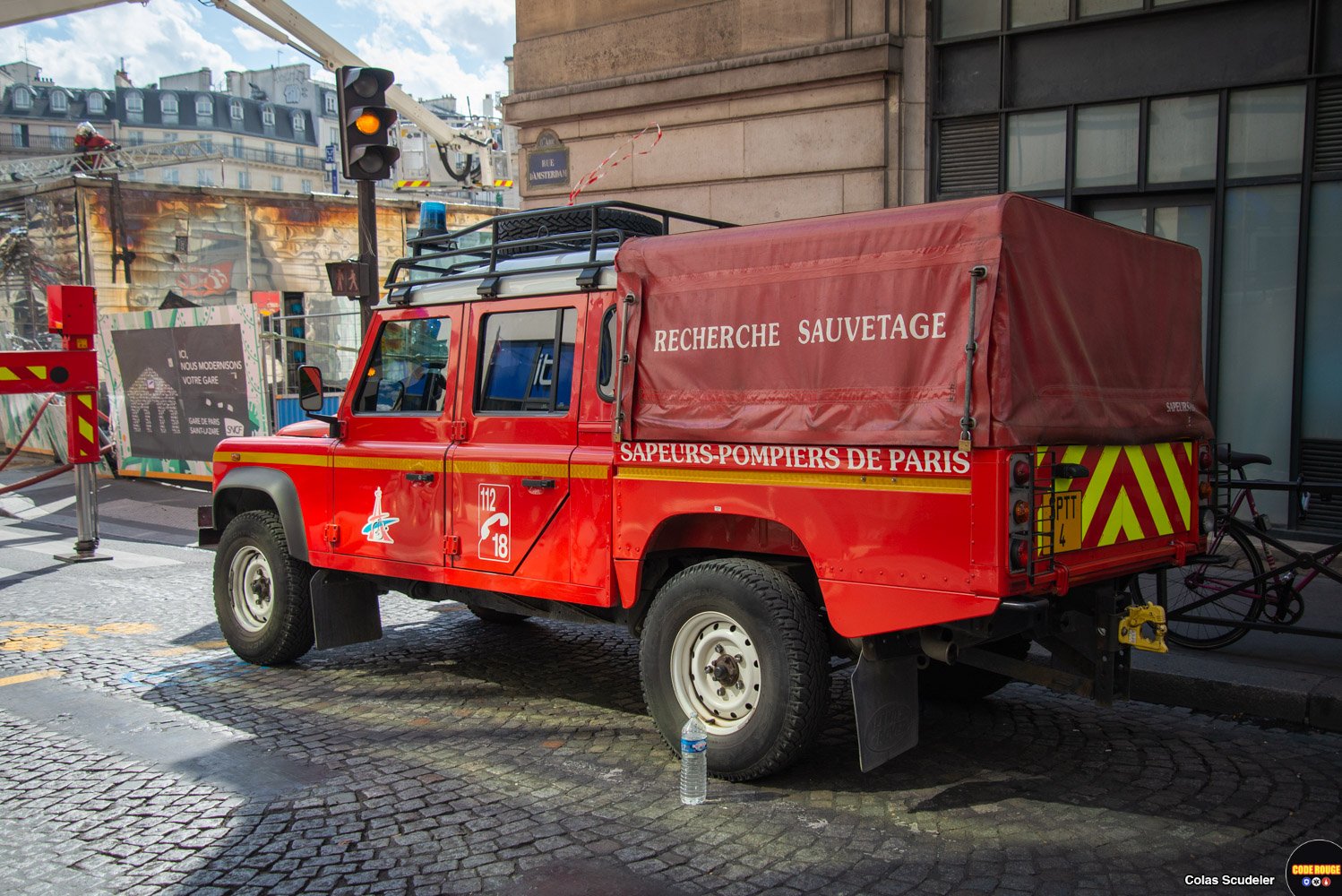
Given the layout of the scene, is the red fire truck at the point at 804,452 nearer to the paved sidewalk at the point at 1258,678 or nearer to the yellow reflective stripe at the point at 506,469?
the yellow reflective stripe at the point at 506,469

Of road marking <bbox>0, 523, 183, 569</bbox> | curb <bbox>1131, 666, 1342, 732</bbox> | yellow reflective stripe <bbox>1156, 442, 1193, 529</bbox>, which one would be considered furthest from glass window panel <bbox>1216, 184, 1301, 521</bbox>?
road marking <bbox>0, 523, 183, 569</bbox>

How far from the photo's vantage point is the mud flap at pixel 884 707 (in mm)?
4574

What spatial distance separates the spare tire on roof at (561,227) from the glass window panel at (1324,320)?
6.16 meters

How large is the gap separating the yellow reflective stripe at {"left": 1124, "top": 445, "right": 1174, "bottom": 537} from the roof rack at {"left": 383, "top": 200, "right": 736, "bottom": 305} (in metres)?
2.30

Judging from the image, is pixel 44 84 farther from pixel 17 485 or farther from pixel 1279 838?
pixel 1279 838

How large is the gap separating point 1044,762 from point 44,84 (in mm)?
105014

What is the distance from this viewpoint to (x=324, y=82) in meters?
98.6

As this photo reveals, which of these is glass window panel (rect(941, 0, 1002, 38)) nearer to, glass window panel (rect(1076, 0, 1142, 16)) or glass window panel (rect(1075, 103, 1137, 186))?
glass window panel (rect(1076, 0, 1142, 16))

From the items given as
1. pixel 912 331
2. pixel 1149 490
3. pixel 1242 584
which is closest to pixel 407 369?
pixel 912 331

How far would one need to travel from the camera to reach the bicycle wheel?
6.95m

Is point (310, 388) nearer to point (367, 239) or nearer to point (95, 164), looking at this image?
point (367, 239)

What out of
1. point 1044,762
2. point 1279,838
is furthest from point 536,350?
point 1279,838

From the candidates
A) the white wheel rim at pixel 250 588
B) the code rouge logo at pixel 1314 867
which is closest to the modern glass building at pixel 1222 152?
the code rouge logo at pixel 1314 867

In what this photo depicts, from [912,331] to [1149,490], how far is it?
1521 millimetres
